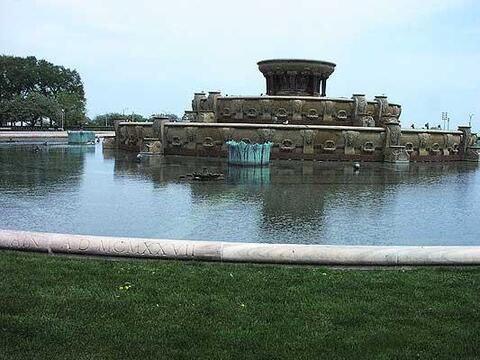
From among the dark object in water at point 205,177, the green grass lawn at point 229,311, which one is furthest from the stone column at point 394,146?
the green grass lawn at point 229,311

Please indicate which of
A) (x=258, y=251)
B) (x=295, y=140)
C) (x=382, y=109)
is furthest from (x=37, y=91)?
(x=258, y=251)

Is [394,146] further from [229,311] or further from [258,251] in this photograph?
[229,311]

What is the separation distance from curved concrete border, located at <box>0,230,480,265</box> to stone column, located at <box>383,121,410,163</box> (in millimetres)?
16403

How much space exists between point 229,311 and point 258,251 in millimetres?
1488

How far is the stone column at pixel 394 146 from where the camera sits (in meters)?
22.3

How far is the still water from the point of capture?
7902mm

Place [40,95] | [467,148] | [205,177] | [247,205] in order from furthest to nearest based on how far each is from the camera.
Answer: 1. [40,95]
2. [467,148]
3. [205,177]
4. [247,205]

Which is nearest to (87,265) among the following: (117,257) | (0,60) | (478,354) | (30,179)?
(117,257)

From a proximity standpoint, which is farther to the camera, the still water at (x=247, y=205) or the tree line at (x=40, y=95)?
the tree line at (x=40, y=95)

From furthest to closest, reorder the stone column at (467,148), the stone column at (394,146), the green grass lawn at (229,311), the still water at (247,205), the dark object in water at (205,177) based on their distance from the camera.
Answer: the stone column at (467,148), the stone column at (394,146), the dark object in water at (205,177), the still water at (247,205), the green grass lawn at (229,311)

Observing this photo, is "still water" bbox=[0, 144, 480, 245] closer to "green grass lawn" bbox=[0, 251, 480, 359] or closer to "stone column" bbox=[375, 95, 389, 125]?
"green grass lawn" bbox=[0, 251, 480, 359]

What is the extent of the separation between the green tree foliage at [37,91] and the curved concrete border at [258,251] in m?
73.4

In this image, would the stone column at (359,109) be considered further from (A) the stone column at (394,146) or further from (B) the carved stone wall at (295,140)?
(A) the stone column at (394,146)

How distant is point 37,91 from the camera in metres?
88.9
